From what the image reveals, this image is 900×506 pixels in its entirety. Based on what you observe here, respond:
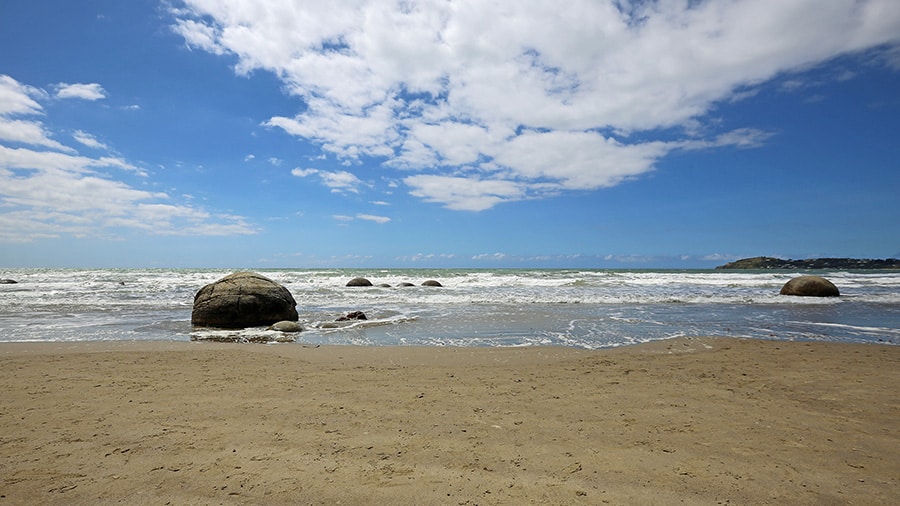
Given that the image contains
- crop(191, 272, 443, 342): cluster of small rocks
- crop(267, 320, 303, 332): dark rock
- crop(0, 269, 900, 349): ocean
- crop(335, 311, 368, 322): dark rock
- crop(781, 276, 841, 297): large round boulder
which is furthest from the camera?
crop(781, 276, 841, 297): large round boulder

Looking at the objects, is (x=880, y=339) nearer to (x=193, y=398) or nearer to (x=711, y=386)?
(x=711, y=386)

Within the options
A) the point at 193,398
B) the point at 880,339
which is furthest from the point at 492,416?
the point at 880,339

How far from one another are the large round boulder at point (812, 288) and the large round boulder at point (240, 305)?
67.4 ft

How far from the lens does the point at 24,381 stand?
528cm

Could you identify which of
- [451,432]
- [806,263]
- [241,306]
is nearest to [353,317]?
[241,306]

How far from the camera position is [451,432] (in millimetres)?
3637

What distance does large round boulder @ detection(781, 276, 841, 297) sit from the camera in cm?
1831

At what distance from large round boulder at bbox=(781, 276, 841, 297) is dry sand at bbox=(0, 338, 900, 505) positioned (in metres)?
15.0

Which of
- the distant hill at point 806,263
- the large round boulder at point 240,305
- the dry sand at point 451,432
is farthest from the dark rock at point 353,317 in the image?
the distant hill at point 806,263

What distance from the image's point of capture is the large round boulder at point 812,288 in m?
18.3

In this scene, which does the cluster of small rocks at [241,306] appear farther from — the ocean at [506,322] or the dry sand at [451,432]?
the dry sand at [451,432]

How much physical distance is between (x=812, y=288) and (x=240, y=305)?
22.0 meters

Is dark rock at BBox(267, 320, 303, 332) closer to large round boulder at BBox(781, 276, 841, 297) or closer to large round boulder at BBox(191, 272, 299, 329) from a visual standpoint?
large round boulder at BBox(191, 272, 299, 329)

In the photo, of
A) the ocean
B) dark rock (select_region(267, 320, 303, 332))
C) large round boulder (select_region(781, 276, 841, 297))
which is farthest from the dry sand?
large round boulder (select_region(781, 276, 841, 297))
